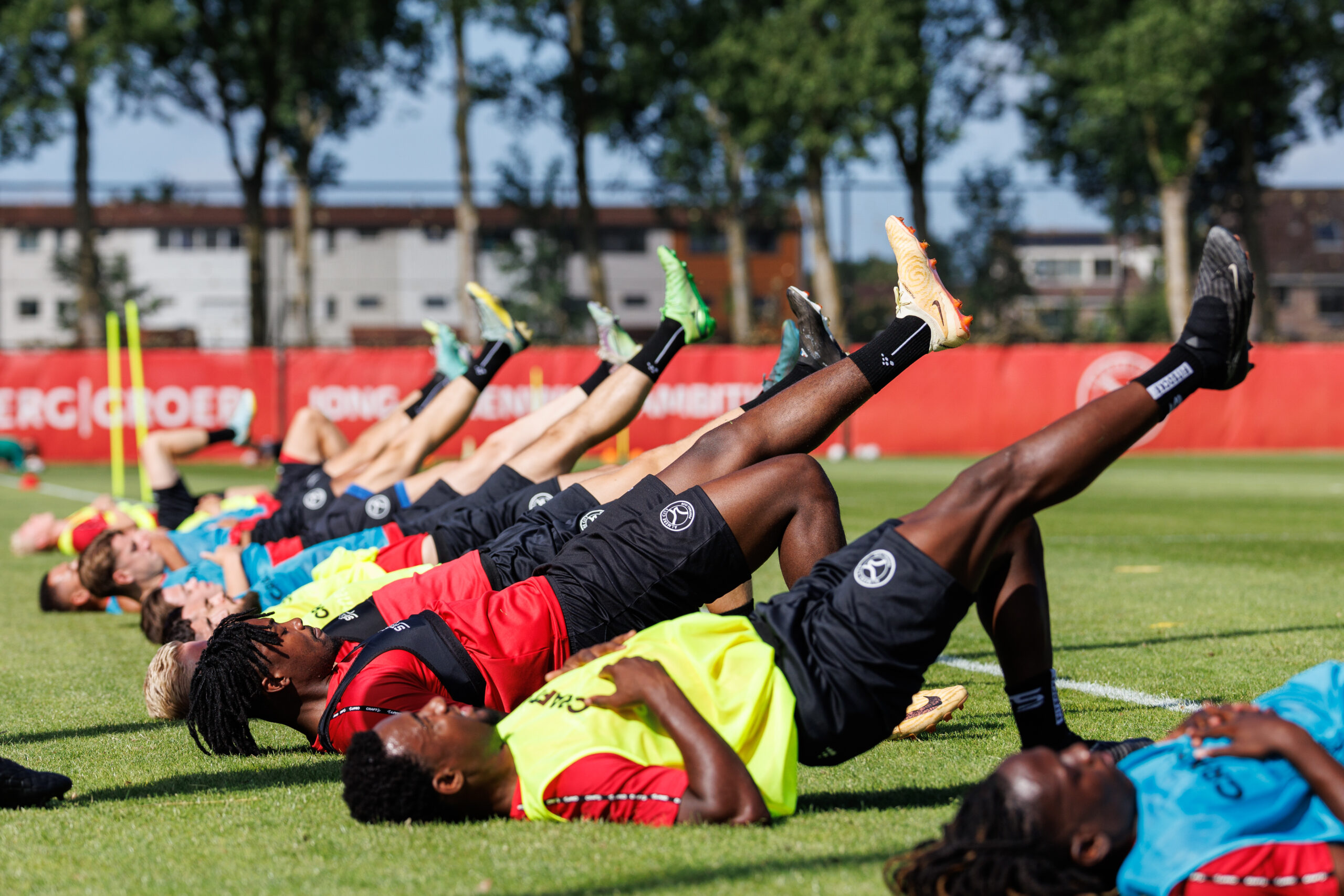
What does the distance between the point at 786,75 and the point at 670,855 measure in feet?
104

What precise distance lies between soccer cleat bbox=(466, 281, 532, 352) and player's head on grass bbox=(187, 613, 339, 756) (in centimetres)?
426

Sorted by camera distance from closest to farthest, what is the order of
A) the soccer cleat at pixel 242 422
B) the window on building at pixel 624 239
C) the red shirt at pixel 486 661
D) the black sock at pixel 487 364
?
1. the red shirt at pixel 486 661
2. the black sock at pixel 487 364
3. the soccer cleat at pixel 242 422
4. the window on building at pixel 624 239

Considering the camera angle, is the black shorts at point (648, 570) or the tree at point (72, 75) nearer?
the black shorts at point (648, 570)

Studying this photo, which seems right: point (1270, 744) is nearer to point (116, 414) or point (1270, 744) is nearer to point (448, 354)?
point (448, 354)

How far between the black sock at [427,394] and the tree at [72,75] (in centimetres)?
2337

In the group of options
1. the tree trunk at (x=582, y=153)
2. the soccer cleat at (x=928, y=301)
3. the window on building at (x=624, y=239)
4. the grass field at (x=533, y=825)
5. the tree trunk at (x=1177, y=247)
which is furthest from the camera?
the window on building at (x=624, y=239)

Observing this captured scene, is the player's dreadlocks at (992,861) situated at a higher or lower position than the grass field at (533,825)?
higher

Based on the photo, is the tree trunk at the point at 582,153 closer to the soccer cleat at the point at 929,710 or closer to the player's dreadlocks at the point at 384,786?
the soccer cleat at the point at 929,710

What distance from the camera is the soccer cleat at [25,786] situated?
3.56 metres

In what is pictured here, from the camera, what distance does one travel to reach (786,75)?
1284 inches

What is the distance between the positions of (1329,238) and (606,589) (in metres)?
48.3

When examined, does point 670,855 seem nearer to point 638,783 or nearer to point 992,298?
point 638,783

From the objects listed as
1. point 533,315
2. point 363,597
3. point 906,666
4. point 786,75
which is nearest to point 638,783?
point 906,666

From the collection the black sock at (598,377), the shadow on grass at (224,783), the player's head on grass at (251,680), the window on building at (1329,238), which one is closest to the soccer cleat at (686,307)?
the black sock at (598,377)
